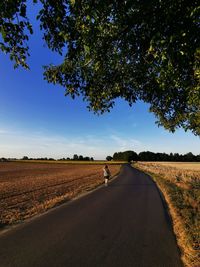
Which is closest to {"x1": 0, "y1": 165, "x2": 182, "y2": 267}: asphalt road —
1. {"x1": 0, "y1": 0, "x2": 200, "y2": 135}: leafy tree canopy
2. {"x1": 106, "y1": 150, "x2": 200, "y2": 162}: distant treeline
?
{"x1": 0, "y1": 0, "x2": 200, "y2": 135}: leafy tree canopy

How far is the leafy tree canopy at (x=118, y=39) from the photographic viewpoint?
16.8 ft

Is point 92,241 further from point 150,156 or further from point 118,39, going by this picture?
point 150,156

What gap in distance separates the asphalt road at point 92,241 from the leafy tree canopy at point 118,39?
3.47 m

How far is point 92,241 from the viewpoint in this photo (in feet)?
23.2

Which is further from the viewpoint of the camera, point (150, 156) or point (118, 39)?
point (150, 156)

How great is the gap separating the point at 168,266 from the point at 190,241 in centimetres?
187

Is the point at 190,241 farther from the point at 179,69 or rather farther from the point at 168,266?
the point at 179,69

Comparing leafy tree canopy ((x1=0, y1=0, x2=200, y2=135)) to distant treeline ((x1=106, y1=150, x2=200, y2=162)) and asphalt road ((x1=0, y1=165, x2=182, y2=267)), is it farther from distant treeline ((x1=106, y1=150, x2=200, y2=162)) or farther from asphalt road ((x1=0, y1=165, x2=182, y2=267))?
distant treeline ((x1=106, y1=150, x2=200, y2=162))

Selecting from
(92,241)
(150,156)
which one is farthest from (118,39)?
(150,156)

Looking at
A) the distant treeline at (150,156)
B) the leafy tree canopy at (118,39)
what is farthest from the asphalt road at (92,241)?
the distant treeline at (150,156)

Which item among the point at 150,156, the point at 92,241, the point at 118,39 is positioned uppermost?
the point at 150,156

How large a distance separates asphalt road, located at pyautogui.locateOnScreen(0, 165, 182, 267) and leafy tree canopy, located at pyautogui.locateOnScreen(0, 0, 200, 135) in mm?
3471

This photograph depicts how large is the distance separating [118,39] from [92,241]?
456 cm

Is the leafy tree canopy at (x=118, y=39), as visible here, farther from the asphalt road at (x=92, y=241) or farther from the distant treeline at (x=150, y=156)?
the distant treeline at (x=150, y=156)
